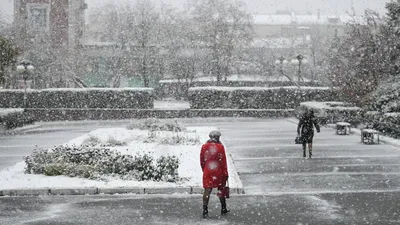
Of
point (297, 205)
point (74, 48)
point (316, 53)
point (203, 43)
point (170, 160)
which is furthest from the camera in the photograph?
point (316, 53)

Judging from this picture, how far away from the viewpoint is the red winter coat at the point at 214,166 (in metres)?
9.98

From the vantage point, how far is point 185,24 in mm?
61594

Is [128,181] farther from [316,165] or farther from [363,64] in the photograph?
[363,64]

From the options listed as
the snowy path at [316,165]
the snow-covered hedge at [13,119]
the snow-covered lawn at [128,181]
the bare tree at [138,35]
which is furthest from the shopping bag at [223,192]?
the bare tree at [138,35]

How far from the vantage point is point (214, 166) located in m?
10.0

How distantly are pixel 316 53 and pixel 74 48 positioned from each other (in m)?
32.7

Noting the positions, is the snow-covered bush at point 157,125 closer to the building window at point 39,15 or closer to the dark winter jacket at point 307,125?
the dark winter jacket at point 307,125

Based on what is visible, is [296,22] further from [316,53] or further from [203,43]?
[203,43]

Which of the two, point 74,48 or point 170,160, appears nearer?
point 170,160

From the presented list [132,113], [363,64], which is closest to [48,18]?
[132,113]

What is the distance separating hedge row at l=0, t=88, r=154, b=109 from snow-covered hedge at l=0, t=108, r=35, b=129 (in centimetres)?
851

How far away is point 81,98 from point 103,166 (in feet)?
100.0

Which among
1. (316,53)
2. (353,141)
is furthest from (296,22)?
(353,141)

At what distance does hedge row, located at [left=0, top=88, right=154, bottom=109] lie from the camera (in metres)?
43.4
